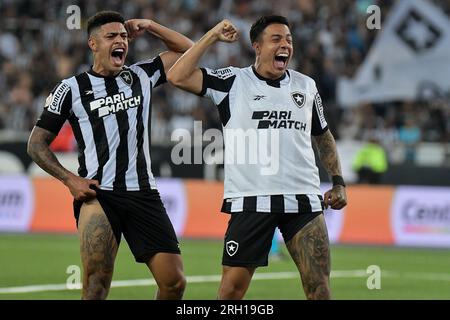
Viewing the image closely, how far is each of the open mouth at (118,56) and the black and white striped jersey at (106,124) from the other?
5.9 inches

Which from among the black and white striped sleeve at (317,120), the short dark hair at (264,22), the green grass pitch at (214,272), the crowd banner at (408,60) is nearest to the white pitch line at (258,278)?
the green grass pitch at (214,272)

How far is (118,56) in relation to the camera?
30.2ft

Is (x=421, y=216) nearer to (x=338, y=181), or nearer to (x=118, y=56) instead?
(x=338, y=181)

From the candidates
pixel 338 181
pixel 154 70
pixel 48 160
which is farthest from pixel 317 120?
pixel 48 160

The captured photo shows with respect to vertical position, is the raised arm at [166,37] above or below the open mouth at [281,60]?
above

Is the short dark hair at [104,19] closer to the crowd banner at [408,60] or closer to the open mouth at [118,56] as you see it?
the open mouth at [118,56]

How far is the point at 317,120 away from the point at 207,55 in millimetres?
17006

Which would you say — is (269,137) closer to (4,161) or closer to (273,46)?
(273,46)

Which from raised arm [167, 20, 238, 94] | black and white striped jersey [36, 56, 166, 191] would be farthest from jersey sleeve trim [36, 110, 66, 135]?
raised arm [167, 20, 238, 94]

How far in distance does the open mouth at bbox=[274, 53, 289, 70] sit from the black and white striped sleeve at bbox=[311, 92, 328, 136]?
42cm

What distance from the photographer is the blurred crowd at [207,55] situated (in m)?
24.1

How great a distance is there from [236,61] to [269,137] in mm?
17028

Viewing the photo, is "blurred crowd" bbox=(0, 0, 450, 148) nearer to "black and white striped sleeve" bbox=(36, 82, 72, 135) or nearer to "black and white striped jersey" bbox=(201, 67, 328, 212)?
"black and white striped jersey" bbox=(201, 67, 328, 212)

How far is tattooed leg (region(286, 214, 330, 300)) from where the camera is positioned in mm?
8680
